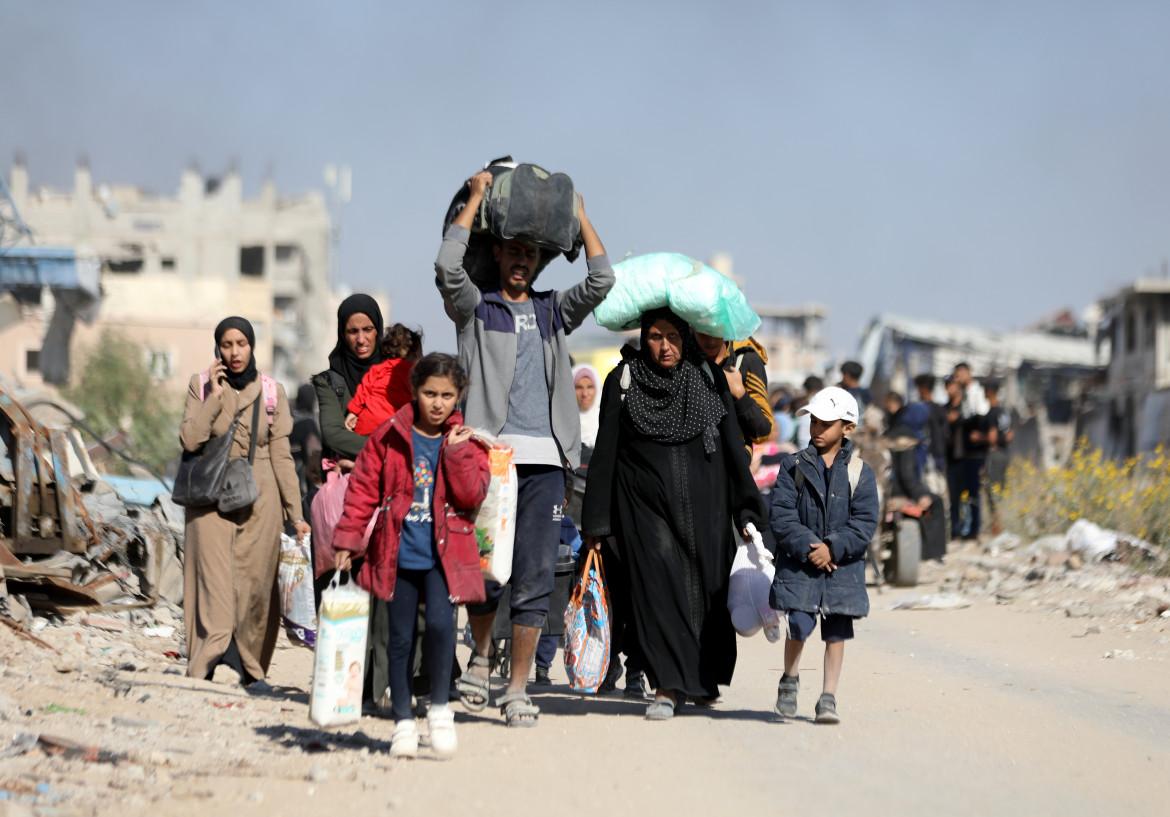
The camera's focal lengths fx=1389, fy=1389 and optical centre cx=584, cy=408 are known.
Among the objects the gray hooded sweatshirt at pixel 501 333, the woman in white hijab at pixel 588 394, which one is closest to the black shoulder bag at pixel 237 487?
the gray hooded sweatshirt at pixel 501 333

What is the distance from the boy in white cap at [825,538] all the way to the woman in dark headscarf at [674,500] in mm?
244

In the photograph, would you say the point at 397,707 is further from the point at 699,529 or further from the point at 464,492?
the point at 699,529

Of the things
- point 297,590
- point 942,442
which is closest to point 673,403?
point 297,590

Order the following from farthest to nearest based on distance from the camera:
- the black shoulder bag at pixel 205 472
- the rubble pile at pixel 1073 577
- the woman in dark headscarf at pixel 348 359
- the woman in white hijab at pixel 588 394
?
the rubble pile at pixel 1073 577 → the woman in white hijab at pixel 588 394 → the black shoulder bag at pixel 205 472 → the woman in dark headscarf at pixel 348 359

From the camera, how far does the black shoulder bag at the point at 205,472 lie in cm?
704

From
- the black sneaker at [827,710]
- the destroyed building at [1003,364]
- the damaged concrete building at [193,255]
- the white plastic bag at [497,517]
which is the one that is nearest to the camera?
the white plastic bag at [497,517]

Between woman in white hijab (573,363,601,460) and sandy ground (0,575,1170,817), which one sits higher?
woman in white hijab (573,363,601,460)

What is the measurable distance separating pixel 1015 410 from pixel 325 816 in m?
33.3

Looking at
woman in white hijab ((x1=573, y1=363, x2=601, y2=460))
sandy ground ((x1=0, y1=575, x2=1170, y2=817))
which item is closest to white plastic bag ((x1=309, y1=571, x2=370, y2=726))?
sandy ground ((x1=0, y1=575, x2=1170, y2=817))

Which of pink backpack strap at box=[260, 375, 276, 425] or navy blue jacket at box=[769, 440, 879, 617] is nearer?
navy blue jacket at box=[769, 440, 879, 617]

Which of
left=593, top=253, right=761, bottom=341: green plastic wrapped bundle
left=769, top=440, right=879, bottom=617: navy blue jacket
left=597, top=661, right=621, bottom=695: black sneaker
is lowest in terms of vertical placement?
left=597, top=661, right=621, bottom=695: black sneaker

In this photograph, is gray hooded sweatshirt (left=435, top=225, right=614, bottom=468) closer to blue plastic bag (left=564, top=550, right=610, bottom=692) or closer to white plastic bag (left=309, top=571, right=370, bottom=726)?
blue plastic bag (left=564, top=550, right=610, bottom=692)

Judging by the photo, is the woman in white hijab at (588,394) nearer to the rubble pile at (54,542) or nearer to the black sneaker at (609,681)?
the black sneaker at (609,681)

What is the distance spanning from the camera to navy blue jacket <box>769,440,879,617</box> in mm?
6195
